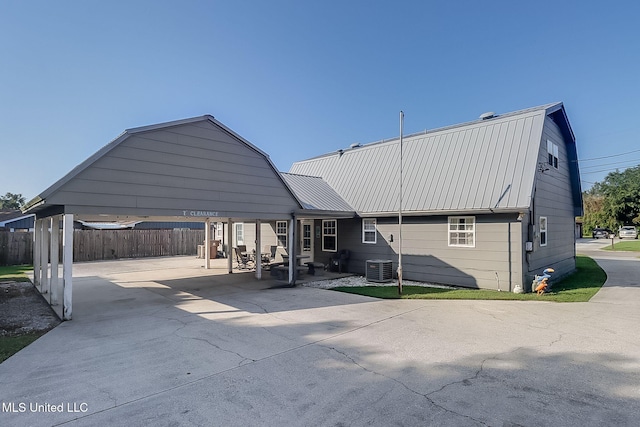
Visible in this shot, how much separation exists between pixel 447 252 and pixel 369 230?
11.2ft

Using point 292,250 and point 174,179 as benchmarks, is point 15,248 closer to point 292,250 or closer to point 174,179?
point 174,179

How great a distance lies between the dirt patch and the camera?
6.70m

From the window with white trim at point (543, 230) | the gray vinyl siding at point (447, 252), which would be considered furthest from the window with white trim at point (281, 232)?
the window with white trim at point (543, 230)

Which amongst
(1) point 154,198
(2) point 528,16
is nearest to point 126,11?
(1) point 154,198

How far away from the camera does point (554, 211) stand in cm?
1305

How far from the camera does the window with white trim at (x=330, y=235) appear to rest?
49.3 feet

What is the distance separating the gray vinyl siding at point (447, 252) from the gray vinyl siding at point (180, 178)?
15.0 ft

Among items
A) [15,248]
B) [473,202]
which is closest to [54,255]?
[473,202]

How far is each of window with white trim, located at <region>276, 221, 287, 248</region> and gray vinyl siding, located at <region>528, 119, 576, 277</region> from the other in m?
10.8

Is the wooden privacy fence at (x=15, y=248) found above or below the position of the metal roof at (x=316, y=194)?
below

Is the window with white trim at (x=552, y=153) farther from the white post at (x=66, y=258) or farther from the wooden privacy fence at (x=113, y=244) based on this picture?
the wooden privacy fence at (x=113, y=244)

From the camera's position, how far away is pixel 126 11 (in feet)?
32.0

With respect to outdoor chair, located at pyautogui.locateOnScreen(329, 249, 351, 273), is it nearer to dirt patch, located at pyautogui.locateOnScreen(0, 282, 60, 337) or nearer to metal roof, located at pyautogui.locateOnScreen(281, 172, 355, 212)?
metal roof, located at pyautogui.locateOnScreen(281, 172, 355, 212)

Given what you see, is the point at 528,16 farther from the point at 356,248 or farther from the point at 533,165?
the point at 356,248
